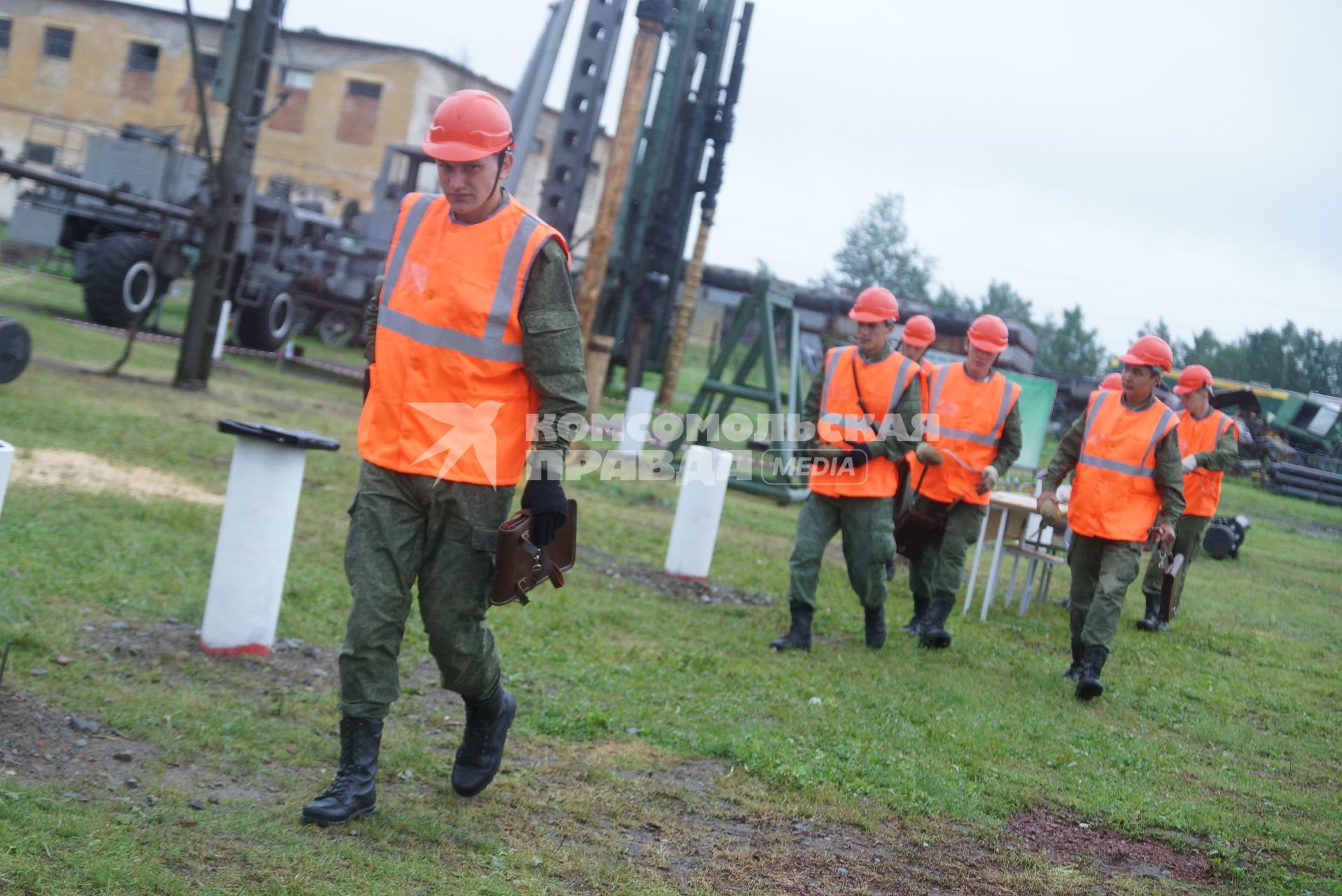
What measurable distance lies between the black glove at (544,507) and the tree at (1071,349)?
37.4 metres

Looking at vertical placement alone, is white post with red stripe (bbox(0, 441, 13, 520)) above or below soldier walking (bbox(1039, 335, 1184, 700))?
below

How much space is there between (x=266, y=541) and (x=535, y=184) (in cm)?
4206

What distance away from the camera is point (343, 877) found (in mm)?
3691

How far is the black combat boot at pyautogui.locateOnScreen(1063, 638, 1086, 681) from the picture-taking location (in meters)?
7.95

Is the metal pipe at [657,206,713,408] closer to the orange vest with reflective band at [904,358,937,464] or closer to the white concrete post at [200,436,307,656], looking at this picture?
the orange vest with reflective band at [904,358,937,464]

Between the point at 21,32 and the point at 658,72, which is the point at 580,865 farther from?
the point at 21,32

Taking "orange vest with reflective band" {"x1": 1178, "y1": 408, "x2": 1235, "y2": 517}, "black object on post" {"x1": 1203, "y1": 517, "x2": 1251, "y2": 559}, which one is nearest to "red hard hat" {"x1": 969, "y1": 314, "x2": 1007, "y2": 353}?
"orange vest with reflective band" {"x1": 1178, "y1": 408, "x2": 1235, "y2": 517}

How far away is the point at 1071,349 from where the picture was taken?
4294 centimetres

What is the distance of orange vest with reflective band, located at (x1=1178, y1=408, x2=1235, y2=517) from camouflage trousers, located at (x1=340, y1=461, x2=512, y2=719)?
8201 mm

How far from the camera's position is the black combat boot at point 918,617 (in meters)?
8.89

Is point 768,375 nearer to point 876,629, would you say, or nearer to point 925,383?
point 925,383

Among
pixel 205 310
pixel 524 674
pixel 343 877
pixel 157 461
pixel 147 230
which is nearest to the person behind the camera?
pixel 343 877

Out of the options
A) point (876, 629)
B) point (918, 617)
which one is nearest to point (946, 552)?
point (918, 617)

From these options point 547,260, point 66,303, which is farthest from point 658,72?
point 547,260
